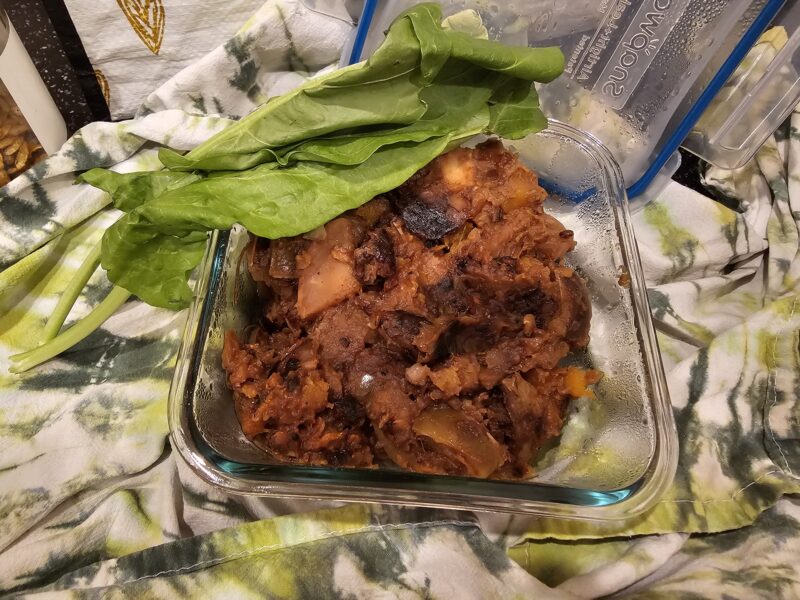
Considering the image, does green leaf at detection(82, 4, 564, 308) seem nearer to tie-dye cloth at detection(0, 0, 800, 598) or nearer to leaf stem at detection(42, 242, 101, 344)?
leaf stem at detection(42, 242, 101, 344)

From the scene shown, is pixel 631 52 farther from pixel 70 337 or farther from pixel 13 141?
pixel 13 141

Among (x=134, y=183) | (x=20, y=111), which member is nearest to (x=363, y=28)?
(x=134, y=183)

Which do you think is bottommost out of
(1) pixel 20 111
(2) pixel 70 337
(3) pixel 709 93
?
(2) pixel 70 337

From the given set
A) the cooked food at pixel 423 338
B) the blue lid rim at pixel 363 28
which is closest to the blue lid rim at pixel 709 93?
the cooked food at pixel 423 338

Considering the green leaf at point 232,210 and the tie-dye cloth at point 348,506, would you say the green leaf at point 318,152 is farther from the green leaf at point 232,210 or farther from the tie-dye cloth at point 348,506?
the tie-dye cloth at point 348,506

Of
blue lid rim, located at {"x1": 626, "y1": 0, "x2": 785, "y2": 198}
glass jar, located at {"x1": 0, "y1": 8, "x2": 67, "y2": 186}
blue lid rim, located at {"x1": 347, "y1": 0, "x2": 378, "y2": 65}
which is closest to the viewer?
blue lid rim, located at {"x1": 626, "y1": 0, "x2": 785, "y2": 198}

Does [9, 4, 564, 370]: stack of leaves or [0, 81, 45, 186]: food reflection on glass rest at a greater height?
[9, 4, 564, 370]: stack of leaves

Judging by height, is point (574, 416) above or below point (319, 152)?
below

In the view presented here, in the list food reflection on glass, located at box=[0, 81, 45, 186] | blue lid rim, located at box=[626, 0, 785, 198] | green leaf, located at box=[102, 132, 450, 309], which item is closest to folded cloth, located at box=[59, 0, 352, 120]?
food reflection on glass, located at box=[0, 81, 45, 186]
